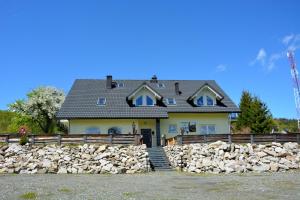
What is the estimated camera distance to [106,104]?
3462 centimetres

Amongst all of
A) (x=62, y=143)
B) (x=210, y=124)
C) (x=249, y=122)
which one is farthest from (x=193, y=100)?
(x=62, y=143)

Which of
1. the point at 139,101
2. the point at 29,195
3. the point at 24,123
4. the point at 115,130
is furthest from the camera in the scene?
the point at 24,123

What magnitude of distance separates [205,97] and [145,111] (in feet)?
22.8

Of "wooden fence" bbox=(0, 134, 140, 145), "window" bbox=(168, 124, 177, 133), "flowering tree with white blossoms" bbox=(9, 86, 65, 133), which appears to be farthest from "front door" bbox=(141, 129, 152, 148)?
"flowering tree with white blossoms" bbox=(9, 86, 65, 133)

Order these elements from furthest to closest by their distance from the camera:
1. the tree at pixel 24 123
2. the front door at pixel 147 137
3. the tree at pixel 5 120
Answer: the tree at pixel 5 120
the tree at pixel 24 123
the front door at pixel 147 137

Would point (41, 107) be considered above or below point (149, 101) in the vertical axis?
above

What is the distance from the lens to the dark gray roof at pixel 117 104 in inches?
1303

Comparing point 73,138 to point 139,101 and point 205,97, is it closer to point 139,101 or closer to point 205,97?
point 139,101

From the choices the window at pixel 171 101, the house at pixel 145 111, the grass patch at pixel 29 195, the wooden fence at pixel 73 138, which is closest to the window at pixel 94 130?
the house at pixel 145 111

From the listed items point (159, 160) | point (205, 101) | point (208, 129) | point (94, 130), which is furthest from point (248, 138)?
point (94, 130)

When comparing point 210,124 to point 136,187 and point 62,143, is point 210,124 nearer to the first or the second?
point 62,143

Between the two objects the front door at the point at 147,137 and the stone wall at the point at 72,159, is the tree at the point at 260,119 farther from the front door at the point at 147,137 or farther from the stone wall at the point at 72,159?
the stone wall at the point at 72,159

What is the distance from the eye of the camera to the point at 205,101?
3647cm

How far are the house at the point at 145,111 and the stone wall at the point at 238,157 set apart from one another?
679 centimetres
